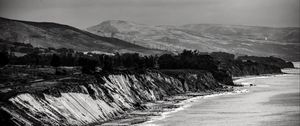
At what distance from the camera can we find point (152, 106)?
8344cm

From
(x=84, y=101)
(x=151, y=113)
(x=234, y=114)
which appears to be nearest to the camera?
(x=84, y=101)

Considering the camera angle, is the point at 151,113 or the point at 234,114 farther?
the point at 234,114

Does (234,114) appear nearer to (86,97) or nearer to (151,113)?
(151,113)

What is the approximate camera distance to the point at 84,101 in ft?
216

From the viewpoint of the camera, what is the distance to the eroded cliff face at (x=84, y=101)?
173 feet

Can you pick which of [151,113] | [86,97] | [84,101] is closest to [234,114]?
[151,113]

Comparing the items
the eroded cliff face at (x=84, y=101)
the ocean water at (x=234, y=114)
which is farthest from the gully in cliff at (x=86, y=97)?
the ocean water at (x=234, y=114)

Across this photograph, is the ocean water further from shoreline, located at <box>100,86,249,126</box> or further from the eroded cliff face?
the eroded cliff face

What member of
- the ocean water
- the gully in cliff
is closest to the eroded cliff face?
the gully in cliff

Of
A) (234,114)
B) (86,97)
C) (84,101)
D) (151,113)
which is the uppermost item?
(86,97)

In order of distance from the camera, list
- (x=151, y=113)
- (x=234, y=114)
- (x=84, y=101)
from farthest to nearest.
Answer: (x=234, y=114) → (x=151, y=113) → (x=84, y=101)

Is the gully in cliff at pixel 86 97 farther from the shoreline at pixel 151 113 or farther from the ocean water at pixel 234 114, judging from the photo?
the ocean water at pixel 234 114

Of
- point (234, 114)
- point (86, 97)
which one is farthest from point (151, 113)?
point (234, 114)

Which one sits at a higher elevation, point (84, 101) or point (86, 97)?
point (86, 97)
